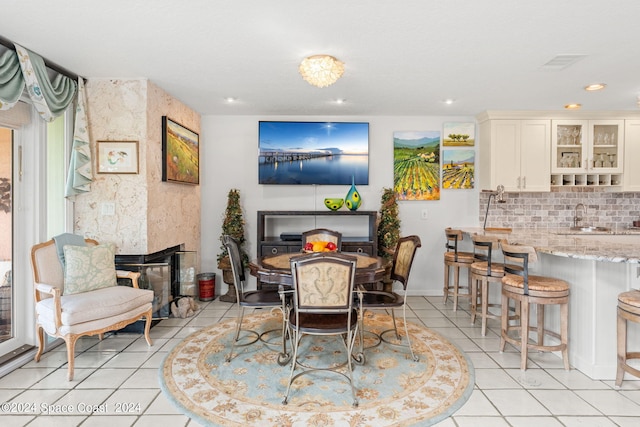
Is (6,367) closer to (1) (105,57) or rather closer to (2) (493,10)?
(1) (105,57)

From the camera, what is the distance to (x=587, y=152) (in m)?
4.55

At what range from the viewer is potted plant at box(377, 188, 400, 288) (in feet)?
14.6

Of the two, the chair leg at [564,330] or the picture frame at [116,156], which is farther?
the picture frame at [116,156]

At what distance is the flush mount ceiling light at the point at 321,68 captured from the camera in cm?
278

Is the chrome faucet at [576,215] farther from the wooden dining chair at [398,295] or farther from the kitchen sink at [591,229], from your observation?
the wooden dining chair at [398,295]

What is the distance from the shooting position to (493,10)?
7.06 ft

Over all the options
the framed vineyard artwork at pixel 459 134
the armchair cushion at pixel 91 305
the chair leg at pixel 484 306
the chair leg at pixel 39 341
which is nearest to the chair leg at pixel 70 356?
the armchair cushion at pixel 91 305

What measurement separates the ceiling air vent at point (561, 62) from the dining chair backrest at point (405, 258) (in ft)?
6.03

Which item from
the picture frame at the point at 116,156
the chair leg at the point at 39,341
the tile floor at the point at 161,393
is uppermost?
the picture frame at the point at 116,156

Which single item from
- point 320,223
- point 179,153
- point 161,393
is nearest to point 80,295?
point 161,393

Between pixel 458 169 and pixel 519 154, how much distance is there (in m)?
0.75

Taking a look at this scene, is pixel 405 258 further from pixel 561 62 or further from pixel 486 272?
pixel 561 62

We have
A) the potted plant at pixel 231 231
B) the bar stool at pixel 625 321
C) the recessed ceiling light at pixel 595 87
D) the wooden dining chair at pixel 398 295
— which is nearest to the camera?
the bar stool at pixel 625 321

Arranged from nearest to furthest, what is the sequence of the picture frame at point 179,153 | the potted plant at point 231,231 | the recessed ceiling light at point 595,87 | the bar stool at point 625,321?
the bar stool at point 625,321
the recessed ceiling light at point 595,87
the picture frame at point 179,153
the potted plant at point 231,231
